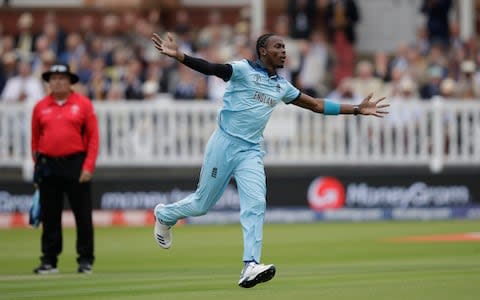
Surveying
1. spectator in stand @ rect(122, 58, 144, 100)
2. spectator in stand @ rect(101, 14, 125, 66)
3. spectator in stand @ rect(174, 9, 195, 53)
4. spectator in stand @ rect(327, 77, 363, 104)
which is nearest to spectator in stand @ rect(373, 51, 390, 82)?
spectator in stand @ rect(327, 77, 363, 104)

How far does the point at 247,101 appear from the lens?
12352 mm

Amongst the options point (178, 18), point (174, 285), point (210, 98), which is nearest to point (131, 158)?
point (210, 98)

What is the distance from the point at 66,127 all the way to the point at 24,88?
9.49 meters

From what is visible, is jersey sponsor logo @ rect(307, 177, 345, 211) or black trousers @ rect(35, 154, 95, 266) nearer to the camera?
black trousers @ rect(35, 154, 95, 266)

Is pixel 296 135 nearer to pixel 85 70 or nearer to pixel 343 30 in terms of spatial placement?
pixel 85 70

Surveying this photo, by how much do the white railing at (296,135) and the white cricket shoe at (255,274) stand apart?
1161 cm

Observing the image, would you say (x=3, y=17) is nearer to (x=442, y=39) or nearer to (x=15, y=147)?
(x=15, y=147)

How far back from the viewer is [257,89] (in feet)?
40.6

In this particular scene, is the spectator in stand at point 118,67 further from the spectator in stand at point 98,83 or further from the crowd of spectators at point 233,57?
the spectator in stand at point 98,83

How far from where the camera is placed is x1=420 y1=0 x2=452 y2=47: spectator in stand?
2678 cm

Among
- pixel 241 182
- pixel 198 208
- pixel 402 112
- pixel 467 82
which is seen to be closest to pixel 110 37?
pixel 402 112

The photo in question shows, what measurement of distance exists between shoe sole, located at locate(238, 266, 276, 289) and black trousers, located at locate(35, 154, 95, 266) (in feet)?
10.2

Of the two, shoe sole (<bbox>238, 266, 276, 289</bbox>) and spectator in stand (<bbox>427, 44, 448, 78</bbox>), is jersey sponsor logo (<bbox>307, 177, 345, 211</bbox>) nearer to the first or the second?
spectator in stand (<bbox>427, 44, 448, 78</bbox>)

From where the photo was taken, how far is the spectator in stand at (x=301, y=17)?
2634 cm
